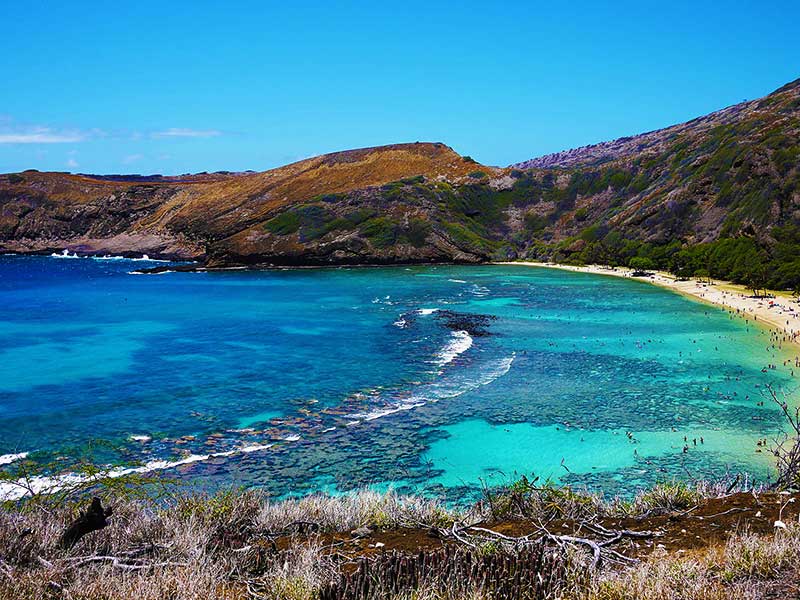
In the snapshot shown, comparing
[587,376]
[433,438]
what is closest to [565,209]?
[587,376]

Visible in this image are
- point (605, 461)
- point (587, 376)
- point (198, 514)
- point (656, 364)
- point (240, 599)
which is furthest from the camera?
point (656, 364)

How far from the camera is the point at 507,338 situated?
141 feet

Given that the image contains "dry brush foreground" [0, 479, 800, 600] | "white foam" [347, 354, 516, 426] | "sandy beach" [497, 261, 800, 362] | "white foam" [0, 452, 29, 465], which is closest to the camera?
"dry brush foreground" [0, 479, 800, 600]

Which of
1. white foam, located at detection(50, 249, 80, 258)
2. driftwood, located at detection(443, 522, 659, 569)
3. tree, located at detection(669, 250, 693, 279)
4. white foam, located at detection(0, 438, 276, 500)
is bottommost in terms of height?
white foam, located at detection(0, 438, 276, 500)

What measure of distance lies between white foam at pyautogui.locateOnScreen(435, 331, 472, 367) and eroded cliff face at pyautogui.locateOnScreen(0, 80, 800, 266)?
171ft

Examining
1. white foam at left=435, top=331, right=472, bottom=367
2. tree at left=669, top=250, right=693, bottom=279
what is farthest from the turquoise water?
tree at left=669, top=250, right=693, bottom=279

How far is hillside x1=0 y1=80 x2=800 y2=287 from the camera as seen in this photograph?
85.3m

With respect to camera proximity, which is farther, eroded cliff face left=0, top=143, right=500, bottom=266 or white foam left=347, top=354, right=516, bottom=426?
eroded cliff face left=0, top=143, right=500, bottom=266

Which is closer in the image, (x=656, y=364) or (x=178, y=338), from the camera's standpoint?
(x=656, y=364)

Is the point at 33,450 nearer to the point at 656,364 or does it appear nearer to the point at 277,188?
the point at 656,364

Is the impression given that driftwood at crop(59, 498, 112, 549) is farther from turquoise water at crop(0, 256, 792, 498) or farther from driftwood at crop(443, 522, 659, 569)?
turquoise water at crop(0, 256, 792, 498)

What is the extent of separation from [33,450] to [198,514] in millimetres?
15936

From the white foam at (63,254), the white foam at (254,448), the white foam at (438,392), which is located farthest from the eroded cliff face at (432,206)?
the white foam at (254,448)

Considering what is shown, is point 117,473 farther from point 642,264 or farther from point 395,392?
point 642,264
